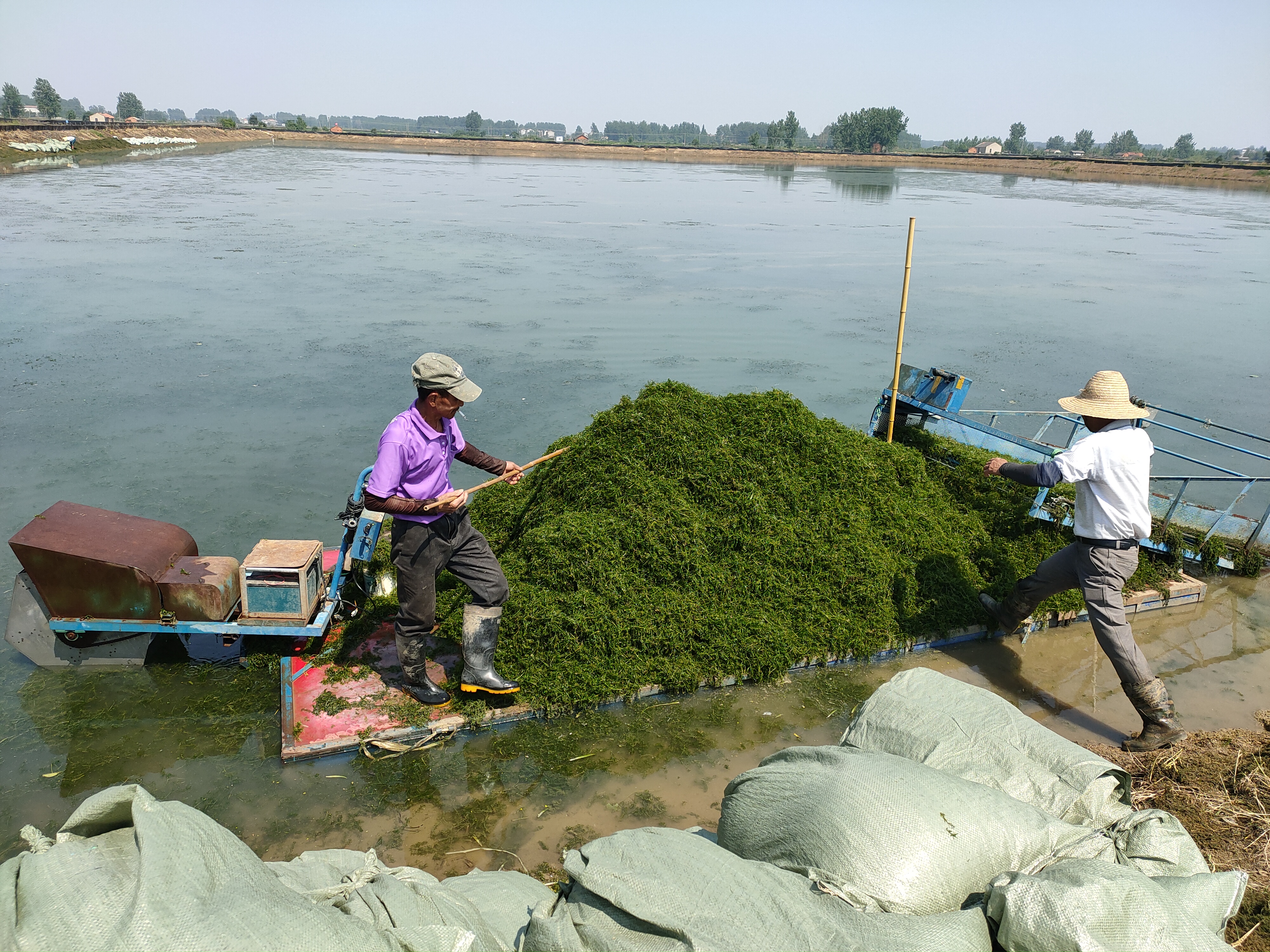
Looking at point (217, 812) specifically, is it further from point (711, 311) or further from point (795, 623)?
point (711, 311)

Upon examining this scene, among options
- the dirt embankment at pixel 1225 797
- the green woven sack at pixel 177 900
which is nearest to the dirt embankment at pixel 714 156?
the dirt embankment at pixel 1225 797

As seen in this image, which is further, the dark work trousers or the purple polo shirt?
the dark work trousers

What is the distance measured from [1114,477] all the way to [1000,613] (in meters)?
1.20

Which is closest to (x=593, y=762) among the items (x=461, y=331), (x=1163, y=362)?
(x=461, y=331)

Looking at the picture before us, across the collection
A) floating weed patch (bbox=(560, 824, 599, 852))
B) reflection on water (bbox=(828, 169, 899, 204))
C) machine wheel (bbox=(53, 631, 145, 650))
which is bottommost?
floating weed patch (bbox=(560, 824, 599, 852))

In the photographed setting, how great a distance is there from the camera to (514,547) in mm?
4559

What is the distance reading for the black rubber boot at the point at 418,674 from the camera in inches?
144

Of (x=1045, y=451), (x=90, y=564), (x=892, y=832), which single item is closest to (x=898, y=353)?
(x=1045, y=451)

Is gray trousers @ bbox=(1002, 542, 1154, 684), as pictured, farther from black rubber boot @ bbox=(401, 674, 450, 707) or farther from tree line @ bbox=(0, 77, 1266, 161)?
tree line @ bbox=(0, 77, 1266, 161)

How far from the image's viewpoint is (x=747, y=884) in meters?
1.99

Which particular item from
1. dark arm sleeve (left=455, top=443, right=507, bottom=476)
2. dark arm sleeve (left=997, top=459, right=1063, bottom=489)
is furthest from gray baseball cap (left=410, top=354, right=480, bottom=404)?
dark arm sleeve (left=997, top=459, right=1063, bottom=489)

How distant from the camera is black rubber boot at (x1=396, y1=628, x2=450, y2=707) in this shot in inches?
144

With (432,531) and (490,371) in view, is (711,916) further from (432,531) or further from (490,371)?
(490,371)

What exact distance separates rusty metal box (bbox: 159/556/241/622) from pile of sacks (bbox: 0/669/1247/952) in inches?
78.1
